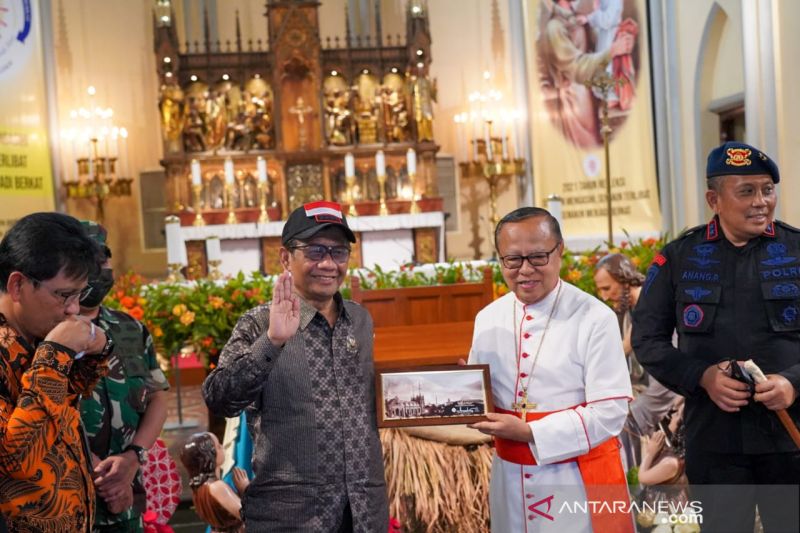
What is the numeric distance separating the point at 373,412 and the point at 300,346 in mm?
259

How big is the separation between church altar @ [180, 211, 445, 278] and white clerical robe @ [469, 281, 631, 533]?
7061 millimetres

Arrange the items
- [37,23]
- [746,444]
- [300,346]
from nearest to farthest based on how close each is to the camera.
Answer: [300,346]
[746,444]
[37,23]

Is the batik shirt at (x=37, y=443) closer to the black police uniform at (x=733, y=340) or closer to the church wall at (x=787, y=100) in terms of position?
the black police uniform at (x=733, y=340)

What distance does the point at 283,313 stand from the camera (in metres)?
2.08

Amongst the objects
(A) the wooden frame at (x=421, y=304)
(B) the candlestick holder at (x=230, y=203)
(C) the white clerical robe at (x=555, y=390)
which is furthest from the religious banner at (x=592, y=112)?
(C) the white clerical robe at (x=555, y=390)

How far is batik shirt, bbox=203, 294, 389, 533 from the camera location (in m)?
2.15

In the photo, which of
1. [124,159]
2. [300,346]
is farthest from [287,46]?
[300,346]

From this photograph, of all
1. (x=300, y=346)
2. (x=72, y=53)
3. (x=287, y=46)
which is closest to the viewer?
(x=300, y=346)

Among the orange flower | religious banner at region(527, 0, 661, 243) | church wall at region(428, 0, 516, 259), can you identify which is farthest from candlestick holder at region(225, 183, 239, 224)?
the orange flower

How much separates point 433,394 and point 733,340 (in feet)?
2.97

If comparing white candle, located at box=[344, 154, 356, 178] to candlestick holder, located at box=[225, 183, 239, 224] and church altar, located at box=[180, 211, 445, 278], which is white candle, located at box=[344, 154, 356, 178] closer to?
church altar, located at box=[180, 211, 445, 278]

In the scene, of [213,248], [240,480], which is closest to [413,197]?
[213,248]

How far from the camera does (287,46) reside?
396 inches

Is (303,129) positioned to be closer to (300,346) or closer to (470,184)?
(470,184)
